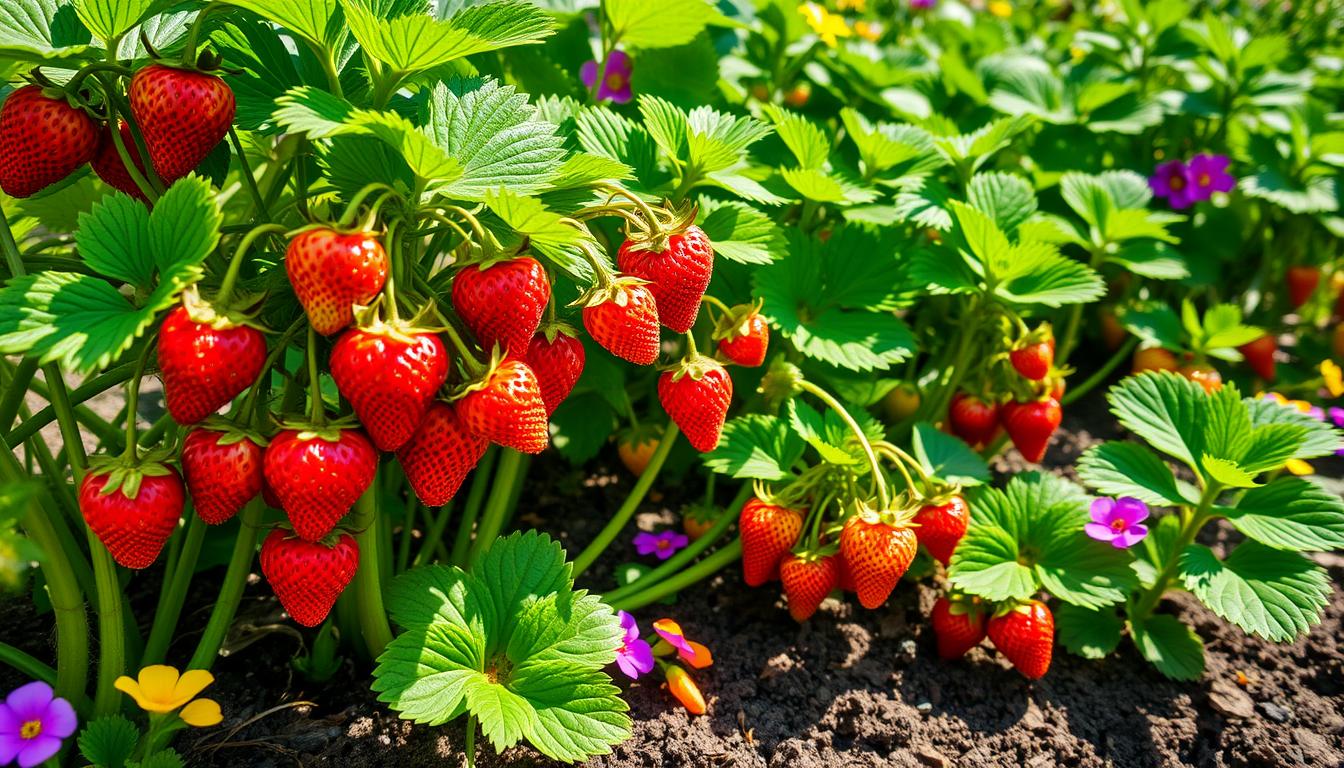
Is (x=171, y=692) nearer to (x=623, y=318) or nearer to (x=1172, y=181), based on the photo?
(x=623, y=318)

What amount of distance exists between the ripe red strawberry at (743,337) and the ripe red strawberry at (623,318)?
15.0 inches

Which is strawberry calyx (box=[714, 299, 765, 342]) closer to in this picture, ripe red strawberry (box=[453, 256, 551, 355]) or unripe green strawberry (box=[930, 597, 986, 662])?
ripe red strawberry (box=[453, 256, 551, 355])

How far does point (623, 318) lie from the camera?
1.26m

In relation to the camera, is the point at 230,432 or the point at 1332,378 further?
the point at 1332,378

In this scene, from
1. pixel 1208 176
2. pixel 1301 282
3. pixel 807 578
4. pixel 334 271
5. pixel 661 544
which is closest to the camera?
pixel 334 271

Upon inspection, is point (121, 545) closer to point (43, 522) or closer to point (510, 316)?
point (43, 522)

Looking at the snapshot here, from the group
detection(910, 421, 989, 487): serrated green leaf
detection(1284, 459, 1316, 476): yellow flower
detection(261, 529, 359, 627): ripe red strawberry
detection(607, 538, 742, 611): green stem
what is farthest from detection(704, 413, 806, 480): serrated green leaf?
detection(1284, 459, 1316, 476): yellow flower

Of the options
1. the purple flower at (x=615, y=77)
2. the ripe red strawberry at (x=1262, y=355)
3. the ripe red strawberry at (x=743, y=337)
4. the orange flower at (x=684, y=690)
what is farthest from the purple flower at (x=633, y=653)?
the ripe red strawberry at (x=1262, y=355)

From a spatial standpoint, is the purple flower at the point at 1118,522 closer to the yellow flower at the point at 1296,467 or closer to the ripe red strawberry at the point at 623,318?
the yellow flower at the point at 1296,467

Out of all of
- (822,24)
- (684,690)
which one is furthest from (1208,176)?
(684,690)

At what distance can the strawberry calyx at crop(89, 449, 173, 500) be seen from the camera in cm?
115

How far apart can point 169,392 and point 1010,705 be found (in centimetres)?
149

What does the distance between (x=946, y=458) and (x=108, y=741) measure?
1.47 m

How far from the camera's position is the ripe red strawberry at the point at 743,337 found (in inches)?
65.2
